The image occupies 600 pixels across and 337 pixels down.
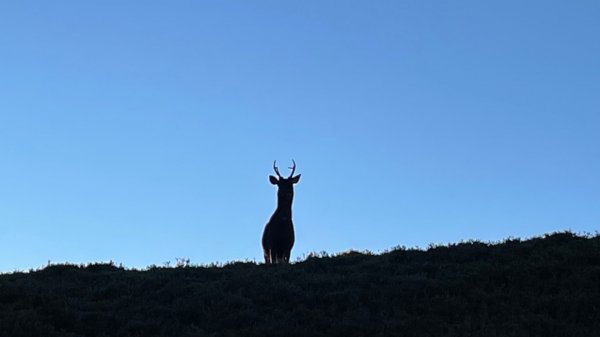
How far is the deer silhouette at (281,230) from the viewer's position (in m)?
21.1

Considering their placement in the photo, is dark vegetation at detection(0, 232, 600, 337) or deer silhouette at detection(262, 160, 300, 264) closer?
dark vegetation at detection(0, 232, 600, 337)

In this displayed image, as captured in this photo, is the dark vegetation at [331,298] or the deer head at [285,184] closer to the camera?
the dark vegetation at [331,298]

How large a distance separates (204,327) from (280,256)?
27.3ft

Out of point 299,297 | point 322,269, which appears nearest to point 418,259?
point 322,269

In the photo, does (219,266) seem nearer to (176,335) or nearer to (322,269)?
(322,269)

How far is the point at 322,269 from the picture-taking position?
17.6 m

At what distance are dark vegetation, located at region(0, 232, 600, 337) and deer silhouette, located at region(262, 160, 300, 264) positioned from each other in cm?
311

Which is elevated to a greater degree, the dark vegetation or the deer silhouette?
the deer silhouette

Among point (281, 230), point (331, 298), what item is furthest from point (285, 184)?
point (331, 298)

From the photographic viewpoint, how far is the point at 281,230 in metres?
21.2

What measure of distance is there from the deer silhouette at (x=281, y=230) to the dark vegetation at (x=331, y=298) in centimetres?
311

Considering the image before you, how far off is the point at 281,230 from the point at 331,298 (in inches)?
276

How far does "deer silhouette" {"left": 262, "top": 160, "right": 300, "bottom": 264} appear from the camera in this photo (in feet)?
69.3

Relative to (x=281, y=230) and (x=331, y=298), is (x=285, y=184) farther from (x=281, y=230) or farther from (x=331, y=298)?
(x=331, y=298)
